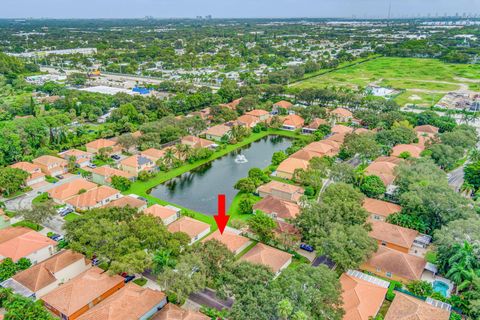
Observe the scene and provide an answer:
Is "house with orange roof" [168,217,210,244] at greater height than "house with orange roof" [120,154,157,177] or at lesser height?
lesser

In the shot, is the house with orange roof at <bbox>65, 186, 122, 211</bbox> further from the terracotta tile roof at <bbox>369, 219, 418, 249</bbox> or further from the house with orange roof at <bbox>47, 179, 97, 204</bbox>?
the terracotta tile roof at <bbox>369, 219, 418, 249</bbox>

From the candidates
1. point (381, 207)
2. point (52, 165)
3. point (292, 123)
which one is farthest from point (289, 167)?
point (52, 165)

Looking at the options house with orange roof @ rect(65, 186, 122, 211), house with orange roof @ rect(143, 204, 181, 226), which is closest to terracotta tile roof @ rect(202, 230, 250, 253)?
house with orange roof @ rect(143, 204, 181, 226)

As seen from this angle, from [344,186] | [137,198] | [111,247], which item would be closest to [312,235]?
[344,186]

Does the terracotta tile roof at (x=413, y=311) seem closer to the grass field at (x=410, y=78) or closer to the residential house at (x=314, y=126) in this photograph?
the residential house at (x=314, y=126)

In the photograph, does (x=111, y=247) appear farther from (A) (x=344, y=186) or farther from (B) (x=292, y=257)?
(A) (x=344, y=186)

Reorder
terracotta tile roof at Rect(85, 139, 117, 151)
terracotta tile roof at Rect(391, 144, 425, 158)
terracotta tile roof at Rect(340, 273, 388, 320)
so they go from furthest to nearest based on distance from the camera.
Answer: terracotta tile roof at Rect(85, 139, 117, 151) → terracotta tile roof at Rect(391, 144, 425, 158) → terracotta tile roof at Rect(340, 273, 388, 320)
